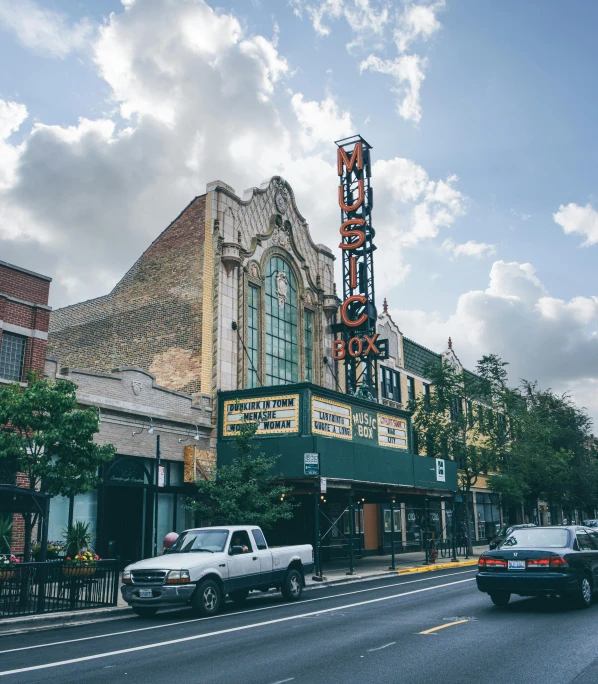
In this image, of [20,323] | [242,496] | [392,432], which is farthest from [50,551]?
[392,432]

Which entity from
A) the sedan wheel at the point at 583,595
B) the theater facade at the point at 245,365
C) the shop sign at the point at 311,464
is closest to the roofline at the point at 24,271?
the theater facade at the point at 245,365

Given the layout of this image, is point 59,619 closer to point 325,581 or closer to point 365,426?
point 325,581

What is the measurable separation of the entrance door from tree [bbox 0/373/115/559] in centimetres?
717

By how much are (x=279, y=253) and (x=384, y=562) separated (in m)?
15.1

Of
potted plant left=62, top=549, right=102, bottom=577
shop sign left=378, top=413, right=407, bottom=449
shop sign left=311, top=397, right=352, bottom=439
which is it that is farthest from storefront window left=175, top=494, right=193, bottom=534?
potted plant left=62, top=549, right=102, bottom=577

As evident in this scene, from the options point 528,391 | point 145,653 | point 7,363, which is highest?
point 528,391

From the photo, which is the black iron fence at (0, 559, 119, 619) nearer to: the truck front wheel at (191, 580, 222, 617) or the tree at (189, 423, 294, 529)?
the truck front wheel at (191, 580, 222, 617)

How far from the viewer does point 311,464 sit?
23.5 metres

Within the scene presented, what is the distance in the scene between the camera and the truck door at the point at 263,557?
634 inches

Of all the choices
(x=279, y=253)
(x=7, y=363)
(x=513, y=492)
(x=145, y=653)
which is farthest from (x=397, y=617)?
(x=513, y=492)

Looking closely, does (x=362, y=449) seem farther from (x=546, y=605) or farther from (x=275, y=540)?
(x=546, y=605)

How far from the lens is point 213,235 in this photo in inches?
1197

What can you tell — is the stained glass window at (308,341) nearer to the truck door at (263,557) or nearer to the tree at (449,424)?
the tree at (449,424)

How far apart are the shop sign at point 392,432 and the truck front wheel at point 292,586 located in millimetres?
14740
